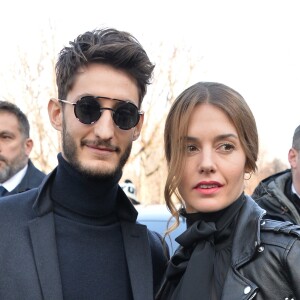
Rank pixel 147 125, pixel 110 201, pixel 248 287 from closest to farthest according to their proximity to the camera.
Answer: pixel 248 287
pixel 110 201
pixel 147 125

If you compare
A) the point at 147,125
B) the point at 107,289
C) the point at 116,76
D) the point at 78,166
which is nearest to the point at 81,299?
the point at 107,289

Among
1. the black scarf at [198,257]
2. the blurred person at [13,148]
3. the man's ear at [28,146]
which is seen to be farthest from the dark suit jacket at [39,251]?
the man's ear at [28,146]

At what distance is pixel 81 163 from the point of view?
7.10 feet

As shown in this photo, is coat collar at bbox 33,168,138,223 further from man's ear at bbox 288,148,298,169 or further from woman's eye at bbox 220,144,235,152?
man's ear at bbox 288,148,298,169

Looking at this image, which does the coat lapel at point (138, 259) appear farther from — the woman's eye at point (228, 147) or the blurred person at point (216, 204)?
the woman's eye at point (228, 147)

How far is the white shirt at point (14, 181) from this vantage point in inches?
175

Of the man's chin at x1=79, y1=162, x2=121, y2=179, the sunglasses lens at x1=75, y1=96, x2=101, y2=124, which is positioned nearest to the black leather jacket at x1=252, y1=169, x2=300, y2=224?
the man's chin at x1=79, y1=162, x2=121, y2=179

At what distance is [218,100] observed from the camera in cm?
207

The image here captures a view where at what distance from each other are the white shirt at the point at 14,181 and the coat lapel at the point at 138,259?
237cm

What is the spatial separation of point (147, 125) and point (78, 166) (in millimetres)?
15080

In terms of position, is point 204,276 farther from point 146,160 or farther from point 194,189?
point 146,160

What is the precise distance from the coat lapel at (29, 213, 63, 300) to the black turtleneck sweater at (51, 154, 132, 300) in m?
0.09

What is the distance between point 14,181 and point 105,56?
2575 mm

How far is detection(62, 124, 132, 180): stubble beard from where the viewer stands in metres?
2.15
